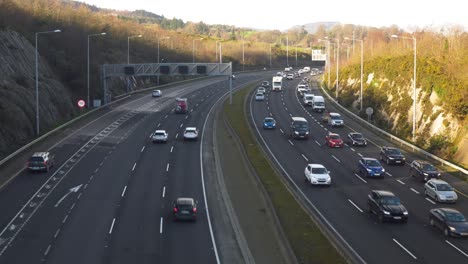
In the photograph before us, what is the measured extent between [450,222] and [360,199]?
9042 millimetres

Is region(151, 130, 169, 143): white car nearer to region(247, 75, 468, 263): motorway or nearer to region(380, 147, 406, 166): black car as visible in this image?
region(247, 75, 468, 263): motorway

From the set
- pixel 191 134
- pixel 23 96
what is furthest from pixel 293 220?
pixel 23 96

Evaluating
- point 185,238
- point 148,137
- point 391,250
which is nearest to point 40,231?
point 185,238

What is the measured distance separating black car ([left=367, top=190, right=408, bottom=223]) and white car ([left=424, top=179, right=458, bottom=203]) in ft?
16.2

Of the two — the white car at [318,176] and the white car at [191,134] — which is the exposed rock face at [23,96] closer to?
the white car at [191,134]

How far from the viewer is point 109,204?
40.2 m

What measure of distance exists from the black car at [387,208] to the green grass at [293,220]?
403cm

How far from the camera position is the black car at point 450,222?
3203 cm

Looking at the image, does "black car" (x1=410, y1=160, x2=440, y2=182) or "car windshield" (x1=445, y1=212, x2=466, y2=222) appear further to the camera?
"black car" (x1=410, y1=160, x2=440, y2=182)

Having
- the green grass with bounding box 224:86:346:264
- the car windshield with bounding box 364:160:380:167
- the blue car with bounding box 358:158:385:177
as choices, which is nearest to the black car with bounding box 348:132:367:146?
the green grass with bounding box 224:86:346:264

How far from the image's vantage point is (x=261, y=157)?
5309cm

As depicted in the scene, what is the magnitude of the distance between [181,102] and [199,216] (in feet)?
162

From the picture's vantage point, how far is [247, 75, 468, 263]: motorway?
2970 cm

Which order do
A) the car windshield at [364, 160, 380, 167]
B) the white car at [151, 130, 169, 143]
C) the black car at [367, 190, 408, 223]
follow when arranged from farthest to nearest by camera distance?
the white car at [151, 130, 169, 143] < the car windshield at [364, 160, 380, 167] < the black car at [367, 190, 408, 223]
